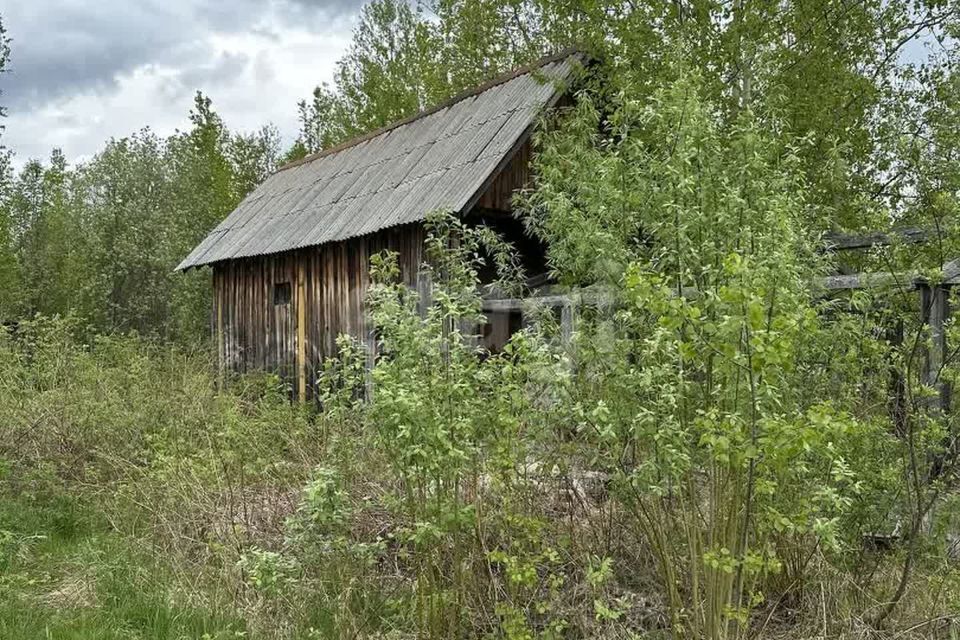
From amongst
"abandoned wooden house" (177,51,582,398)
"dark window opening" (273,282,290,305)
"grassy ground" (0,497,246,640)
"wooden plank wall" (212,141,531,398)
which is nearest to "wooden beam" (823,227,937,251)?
"abandoned wooden house" (177,51,582,398)

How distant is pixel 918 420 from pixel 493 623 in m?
Result: 2.50

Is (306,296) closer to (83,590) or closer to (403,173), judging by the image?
(403,173)

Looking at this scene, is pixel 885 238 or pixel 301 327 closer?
pixel 885 238

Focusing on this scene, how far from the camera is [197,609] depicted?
192 inches

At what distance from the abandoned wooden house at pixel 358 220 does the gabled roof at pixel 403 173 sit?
1.0 inches

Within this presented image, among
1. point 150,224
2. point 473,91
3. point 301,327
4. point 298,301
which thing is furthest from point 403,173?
point 150,224

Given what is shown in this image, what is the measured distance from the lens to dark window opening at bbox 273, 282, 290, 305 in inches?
523

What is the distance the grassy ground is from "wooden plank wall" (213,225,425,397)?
391cm

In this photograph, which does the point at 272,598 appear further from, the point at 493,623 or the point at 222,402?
the point at 222,402

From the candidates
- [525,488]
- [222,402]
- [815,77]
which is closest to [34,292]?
[222,402]

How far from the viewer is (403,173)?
37.9 ft

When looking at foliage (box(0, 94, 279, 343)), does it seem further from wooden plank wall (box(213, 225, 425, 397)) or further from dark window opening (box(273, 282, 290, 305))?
dark window opening (box(273, 282, 290, 305))

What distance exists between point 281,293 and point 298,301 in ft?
2.91

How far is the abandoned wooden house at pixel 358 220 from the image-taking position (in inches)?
399
